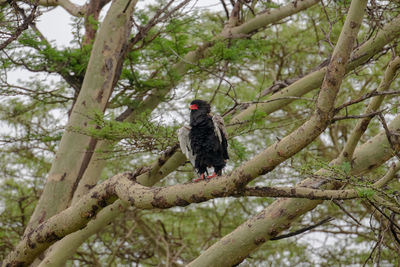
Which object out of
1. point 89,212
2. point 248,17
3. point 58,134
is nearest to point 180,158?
point 89,212

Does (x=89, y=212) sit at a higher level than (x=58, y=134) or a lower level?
lower

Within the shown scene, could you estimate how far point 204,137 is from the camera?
13.7 ft

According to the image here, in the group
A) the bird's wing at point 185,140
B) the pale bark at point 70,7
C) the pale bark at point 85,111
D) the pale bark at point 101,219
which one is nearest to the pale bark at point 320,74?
the bird's wing at point 185,140

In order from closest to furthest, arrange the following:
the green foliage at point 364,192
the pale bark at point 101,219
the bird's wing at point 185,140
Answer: the green foliage at point 364,192 → the bird's wing at point 185,140 → the pale bark at point 101,219

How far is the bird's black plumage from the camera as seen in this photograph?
161 inches

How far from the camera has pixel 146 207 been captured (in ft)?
10.5

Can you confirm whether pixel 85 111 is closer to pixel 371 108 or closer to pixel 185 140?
pixel 185 140

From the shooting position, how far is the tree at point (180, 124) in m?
2.98

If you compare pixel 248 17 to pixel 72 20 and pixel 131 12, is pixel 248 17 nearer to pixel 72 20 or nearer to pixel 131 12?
pixel 131 12

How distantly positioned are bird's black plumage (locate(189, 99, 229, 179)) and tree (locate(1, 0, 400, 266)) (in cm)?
21

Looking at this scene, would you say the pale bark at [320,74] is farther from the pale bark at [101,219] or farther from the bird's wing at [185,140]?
the pale bark at [101,219]

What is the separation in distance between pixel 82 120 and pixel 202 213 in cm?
407

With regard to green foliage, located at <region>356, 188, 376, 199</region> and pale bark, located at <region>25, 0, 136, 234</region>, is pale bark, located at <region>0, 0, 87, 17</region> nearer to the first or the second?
pale bark, located at <region>25, 0, 136, 234</region>

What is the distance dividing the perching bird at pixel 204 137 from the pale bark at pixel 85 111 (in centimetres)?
165
